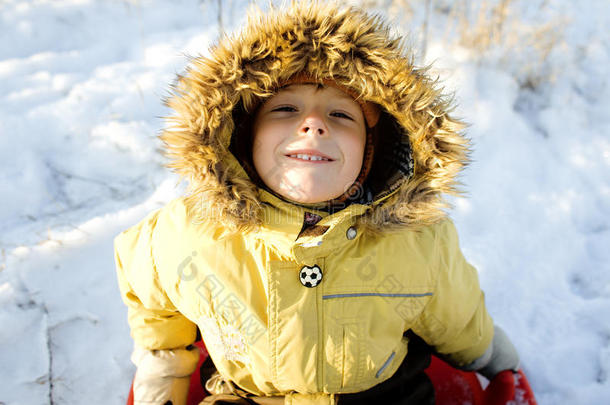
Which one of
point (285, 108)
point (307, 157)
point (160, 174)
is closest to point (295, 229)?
point (307, 157)

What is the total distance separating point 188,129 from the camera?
870 mm

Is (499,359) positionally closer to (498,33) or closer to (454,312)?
(454,312)

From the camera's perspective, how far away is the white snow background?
53.5 inches

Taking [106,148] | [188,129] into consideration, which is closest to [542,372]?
[188,129]

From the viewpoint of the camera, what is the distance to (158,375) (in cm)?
105

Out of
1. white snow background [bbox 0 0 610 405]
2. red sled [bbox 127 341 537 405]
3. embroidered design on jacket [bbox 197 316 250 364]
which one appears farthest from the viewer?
white snow background [bbox 0 0 610 405]

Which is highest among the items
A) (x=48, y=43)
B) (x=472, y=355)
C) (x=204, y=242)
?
(x=48, y=43)

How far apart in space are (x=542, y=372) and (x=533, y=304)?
25 centimetres

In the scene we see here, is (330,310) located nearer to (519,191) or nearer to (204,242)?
A: (204,242)

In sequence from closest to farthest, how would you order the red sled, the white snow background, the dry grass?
the red sled, the white snow background, the dry grass

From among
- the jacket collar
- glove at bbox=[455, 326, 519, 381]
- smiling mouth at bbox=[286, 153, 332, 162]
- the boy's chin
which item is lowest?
glove at bbox=[455, 326, 519, 381]

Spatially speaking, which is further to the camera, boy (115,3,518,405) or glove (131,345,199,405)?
glove (131,345,199,405)

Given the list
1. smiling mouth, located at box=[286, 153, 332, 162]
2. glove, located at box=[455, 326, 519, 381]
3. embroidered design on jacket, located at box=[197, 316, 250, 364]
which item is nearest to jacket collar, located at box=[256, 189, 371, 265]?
smiling mouth, located at box=[286, 153, 332, 162]

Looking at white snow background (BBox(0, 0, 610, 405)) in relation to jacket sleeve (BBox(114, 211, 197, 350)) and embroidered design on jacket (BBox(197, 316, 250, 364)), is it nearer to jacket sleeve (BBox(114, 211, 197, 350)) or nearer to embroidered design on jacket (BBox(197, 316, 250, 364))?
jacket sleeve (BBox(114, 211, 197, 350))
